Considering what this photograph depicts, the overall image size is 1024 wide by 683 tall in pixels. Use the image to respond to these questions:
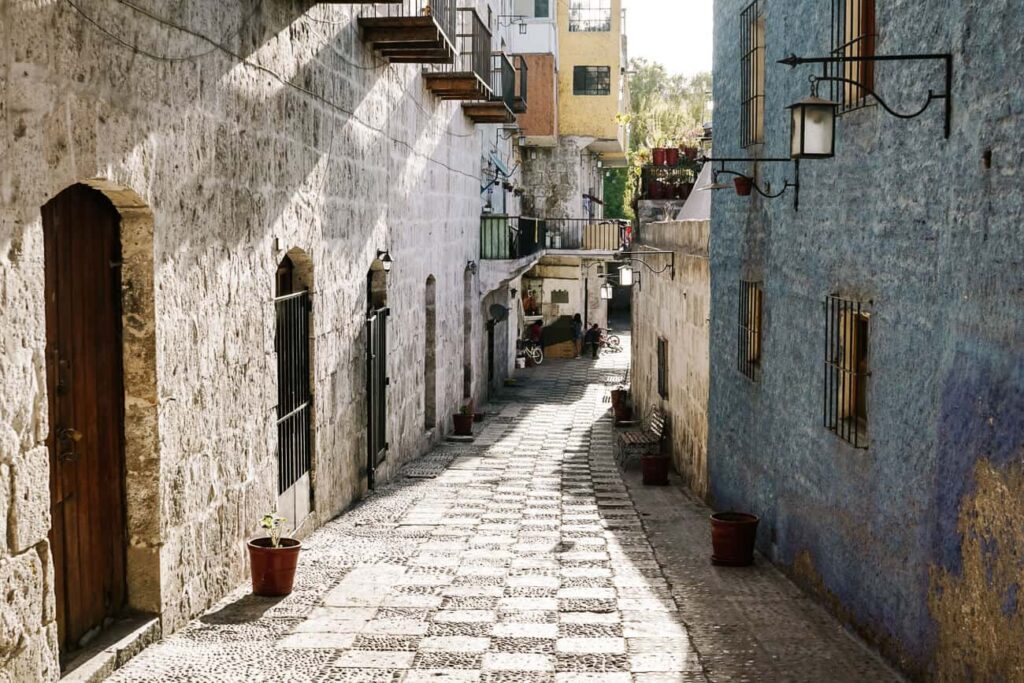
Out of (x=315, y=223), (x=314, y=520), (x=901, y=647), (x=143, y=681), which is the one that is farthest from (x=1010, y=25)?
(x=314, y=520)

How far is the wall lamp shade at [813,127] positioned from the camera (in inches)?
271

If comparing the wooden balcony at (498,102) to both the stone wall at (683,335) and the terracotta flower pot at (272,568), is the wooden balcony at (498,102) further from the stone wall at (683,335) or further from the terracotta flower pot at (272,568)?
the terracotta flower pot at (272,568)

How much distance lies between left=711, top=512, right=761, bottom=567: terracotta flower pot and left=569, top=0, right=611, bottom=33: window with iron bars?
2827 centimetres

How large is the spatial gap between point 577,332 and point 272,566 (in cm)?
2939

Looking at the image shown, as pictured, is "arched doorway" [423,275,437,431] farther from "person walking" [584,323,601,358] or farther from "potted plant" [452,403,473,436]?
"person walking" [584,323,601,358]

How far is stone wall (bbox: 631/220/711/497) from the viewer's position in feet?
46.2

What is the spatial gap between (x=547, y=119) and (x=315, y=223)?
23709mm

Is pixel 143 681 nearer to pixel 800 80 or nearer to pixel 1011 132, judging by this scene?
pixel 1011 132

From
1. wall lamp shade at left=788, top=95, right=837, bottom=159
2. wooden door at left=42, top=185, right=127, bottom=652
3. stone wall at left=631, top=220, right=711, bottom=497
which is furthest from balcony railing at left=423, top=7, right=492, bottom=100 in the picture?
wooden door at left=42, top=185, right=127, bottom=652

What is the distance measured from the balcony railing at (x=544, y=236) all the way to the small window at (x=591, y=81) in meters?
4.02

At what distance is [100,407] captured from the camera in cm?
628

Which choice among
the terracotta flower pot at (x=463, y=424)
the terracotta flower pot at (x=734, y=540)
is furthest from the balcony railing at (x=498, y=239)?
the terracotta flower pot at (x=734, y=540)

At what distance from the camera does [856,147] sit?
7816mm

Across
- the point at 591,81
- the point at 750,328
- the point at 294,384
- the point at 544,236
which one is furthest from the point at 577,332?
the point at 294,384
